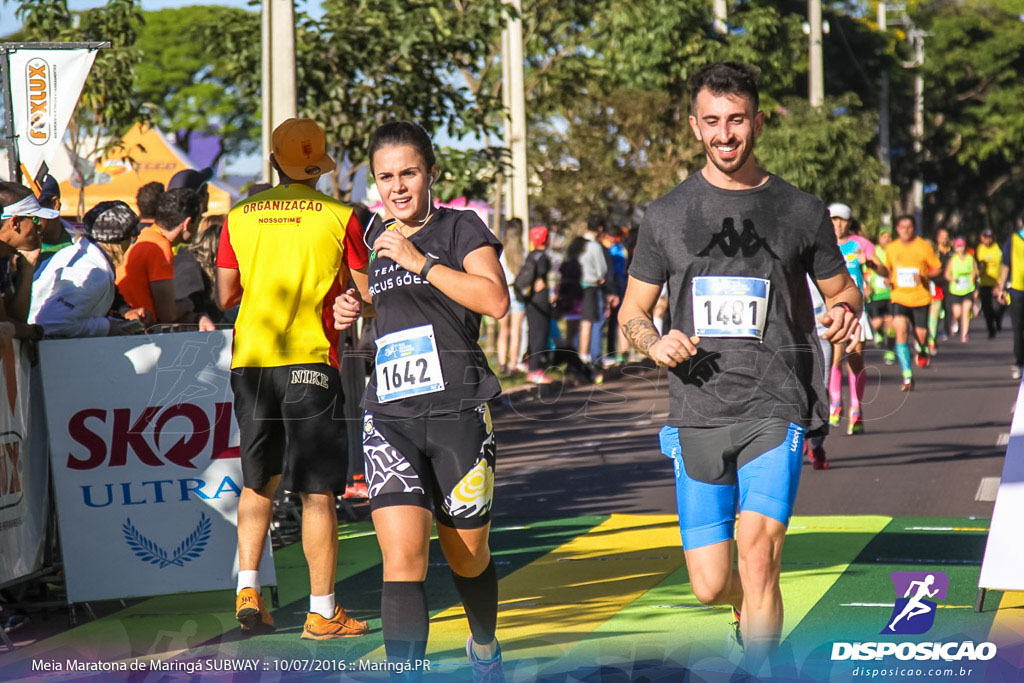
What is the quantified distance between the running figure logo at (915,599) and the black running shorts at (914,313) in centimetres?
1033

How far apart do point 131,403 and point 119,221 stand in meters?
1.54

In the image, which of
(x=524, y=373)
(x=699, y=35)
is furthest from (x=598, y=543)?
(x=699, y=35)

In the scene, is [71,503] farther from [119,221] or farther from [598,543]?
[598,543]

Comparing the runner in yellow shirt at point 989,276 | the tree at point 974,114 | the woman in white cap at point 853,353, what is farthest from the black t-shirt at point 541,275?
the tree at point 974,114

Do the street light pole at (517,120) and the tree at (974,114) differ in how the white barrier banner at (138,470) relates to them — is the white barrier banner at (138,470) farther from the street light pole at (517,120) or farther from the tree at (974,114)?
the tree at (974,114)

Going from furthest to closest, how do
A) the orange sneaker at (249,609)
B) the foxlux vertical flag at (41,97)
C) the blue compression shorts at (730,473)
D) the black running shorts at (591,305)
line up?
the black running shorts at (591,305), the foxlux vertical flag at (41,97), the orange sneaker at (249,609), the blue compression shorts at (730,473)

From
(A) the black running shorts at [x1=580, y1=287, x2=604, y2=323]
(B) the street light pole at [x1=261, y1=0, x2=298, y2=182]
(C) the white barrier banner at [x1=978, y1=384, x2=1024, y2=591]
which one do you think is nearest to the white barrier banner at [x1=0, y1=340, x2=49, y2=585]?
(C) the white barrier banner at [x1=978, y1=384, x2=1024, y2=591]

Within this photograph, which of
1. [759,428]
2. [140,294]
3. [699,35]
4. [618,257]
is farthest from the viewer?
[699,35]

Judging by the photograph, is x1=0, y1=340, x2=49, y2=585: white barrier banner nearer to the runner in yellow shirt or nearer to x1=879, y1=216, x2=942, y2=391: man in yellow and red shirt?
x1=879, y1=216, x2=942, y2=391: man in yellow and red shirt

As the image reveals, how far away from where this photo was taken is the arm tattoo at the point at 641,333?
15.6 feet

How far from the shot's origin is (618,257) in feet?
73.5

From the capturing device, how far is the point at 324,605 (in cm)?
622

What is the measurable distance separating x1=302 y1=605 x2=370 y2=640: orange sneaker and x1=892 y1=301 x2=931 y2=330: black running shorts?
12.2 m

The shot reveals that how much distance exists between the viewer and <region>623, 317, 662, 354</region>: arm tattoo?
4.77 m
